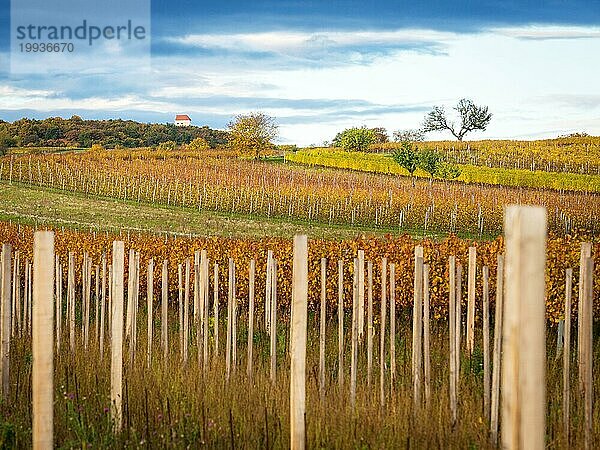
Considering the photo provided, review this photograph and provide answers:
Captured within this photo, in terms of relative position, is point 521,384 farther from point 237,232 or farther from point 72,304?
point 237,232

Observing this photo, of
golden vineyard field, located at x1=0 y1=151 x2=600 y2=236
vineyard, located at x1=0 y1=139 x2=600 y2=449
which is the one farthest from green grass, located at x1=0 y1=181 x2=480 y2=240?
vineyard, located at x1=0 y1=139 x2=600 y2=449

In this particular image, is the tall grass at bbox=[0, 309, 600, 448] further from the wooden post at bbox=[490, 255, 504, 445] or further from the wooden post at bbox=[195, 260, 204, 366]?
the wooden post at bbox=[195, 260, 204, 366]

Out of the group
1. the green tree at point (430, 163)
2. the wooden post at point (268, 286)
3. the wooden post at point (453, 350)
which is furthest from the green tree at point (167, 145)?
the wooden post at point (453, 350)

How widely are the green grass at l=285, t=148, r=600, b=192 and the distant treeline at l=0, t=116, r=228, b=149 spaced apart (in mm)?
9290

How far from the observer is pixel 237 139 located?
58.8 meters

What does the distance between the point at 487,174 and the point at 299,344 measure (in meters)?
47.9

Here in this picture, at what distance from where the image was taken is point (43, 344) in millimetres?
4520

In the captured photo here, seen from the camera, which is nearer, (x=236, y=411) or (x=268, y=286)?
(x=236, y=411)

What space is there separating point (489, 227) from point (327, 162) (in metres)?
21.3

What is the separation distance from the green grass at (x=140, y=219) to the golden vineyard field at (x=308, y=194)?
74.1 inches

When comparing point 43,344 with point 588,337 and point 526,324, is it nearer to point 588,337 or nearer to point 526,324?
point 526,324

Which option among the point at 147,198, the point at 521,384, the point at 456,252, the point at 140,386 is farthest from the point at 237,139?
the point at 521,384

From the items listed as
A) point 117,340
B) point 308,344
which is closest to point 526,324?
point 117,340

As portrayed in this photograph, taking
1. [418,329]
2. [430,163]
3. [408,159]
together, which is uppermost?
[408,159]
